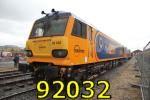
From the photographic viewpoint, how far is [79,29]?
8.61 meters

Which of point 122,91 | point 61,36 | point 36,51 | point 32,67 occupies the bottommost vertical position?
point 122,91

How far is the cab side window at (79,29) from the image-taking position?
819 cm

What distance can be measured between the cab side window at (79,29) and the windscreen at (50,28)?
54cm

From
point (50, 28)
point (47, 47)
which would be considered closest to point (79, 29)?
point (50, 28)

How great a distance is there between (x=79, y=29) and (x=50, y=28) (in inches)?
50.6

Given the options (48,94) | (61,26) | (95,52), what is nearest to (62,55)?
(61,26)

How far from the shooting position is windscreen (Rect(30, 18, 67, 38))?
790 centimetres

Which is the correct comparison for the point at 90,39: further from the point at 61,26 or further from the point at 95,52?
the point at 61,26

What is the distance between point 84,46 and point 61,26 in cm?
161

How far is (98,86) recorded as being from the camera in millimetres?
10273

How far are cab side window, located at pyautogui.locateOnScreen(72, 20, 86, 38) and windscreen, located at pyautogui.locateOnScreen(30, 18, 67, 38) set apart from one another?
21.2 inches

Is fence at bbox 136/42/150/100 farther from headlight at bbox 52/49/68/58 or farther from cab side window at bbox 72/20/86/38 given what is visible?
headlight at bbox 52/49/68/58

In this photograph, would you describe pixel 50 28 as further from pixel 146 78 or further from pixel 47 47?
pixel 146 78

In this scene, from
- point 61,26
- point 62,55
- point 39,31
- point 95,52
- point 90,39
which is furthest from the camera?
point 95,52
